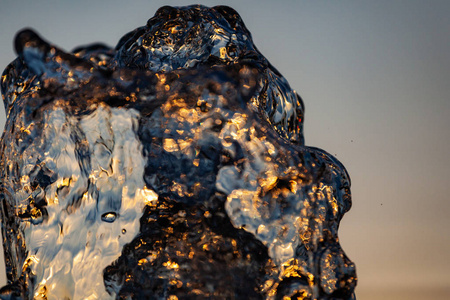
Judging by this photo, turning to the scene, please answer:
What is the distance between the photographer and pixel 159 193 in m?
1.83

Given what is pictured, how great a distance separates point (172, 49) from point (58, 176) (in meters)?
0.67

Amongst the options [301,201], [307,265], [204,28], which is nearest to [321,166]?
[301,201]

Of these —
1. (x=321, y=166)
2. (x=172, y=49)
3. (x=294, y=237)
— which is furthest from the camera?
(x=172, y=49)

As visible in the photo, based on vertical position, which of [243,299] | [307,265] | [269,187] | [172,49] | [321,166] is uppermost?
[172,49]

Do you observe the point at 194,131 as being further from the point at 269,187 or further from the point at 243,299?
the point at 243,299

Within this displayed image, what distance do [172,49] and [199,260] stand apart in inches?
31.3

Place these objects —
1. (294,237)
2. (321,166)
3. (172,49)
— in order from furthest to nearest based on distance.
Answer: (172,49), (321,166), (294,237)

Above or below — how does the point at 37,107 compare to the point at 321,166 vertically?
below

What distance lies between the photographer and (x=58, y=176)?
1842mm

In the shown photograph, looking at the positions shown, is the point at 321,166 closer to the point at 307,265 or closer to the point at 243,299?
the point at 307,265

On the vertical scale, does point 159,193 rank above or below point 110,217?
→ above

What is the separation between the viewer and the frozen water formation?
182cm

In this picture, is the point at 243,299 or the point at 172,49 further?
the point at 172,49

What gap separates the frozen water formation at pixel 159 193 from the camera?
5.96 feet
